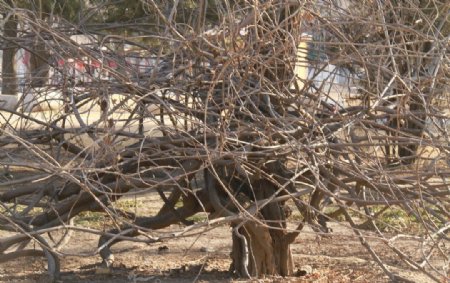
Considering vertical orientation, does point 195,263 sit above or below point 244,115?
below

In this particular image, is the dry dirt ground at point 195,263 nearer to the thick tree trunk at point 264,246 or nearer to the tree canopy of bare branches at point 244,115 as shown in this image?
the thick tree trunk at point 264,246

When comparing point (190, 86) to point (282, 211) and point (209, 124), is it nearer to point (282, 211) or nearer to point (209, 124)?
Result: point (209, 124)

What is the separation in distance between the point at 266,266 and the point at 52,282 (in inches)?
63.0

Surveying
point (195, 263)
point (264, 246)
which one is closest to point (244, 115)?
point (264, 246)

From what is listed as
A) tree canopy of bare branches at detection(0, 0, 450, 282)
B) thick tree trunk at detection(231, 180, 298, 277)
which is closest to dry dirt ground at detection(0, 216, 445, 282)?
thick tree trunk at detection(231, 180, 298, 277)

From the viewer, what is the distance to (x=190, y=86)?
226 inches

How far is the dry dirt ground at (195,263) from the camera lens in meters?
7.15

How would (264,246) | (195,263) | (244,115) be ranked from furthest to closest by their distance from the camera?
(195,263) → (264,246) → (244,115)

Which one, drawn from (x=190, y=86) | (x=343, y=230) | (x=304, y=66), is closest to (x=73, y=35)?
(x=190, y=86)

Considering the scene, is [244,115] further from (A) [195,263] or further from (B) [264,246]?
(A) [195,263]

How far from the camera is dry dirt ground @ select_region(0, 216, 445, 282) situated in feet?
23.5

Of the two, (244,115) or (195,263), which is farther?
(195,263)

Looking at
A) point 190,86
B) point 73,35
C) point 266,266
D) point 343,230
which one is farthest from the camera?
point 343,230

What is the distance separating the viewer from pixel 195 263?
7.84 m
